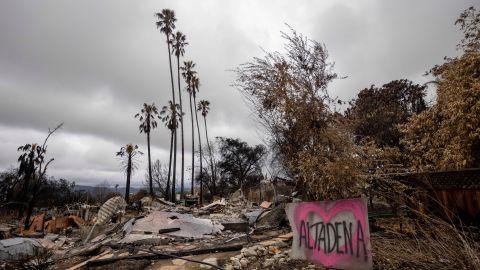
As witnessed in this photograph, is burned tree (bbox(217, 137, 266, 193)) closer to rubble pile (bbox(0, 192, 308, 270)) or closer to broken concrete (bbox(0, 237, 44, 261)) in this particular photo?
rubble pile (bbox(0, 192, 308, 270))

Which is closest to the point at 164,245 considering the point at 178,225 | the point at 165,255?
the point at 178,225

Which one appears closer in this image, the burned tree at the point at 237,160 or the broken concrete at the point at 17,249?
the broken concrete at the point at 17,249

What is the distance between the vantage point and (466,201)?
671 centimetres

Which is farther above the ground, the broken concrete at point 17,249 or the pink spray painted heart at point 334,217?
the pink spray painted heart at point 334,217

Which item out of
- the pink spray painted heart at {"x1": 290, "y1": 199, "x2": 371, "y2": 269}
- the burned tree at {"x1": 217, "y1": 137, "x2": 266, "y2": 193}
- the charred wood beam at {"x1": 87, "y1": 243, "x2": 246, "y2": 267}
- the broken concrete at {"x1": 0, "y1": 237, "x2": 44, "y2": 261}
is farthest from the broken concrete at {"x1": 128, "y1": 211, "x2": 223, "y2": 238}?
the burned tree at {"x1": 217, "y1": 137, "x2": 266, "y2": 193}

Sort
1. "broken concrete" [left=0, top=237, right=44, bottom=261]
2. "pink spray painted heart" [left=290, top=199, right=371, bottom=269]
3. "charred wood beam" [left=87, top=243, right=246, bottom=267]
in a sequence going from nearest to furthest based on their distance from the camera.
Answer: "pink spray painted heart" [left=290, top=199, right=371, bottom=269], "charred wood beam" [left=87, top=243, right=246, bottom=267], "broken concrete" [left=0, top=237, right=44, bottom=261]

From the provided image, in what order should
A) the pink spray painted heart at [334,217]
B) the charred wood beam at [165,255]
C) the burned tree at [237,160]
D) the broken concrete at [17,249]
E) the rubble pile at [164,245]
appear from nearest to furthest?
the pink spray painted heart at [334,217] → the rubble pile at [164,245] → the charred wood beam at [165,255] → the broken concrete at [17,249] → the burned tree at [237,160]

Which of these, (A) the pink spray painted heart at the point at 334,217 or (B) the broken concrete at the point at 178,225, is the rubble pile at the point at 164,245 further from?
(A) the pink spray painted heart at the point at 334,217

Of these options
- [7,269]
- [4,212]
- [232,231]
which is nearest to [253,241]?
[232,231]

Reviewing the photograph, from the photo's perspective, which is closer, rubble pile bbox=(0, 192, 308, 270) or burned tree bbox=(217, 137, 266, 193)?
rubble pile bbox=(0, 192, 308, 270)

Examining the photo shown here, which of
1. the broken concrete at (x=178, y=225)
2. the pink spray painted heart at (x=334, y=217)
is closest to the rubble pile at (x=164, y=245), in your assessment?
the broken concrete at (x=178, y=225)

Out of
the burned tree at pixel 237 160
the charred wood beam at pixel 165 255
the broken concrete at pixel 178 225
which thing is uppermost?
the burned tree at pixel 237 160

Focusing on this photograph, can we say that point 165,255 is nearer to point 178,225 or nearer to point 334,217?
point 178,225

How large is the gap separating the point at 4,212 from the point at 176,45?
21.3m
